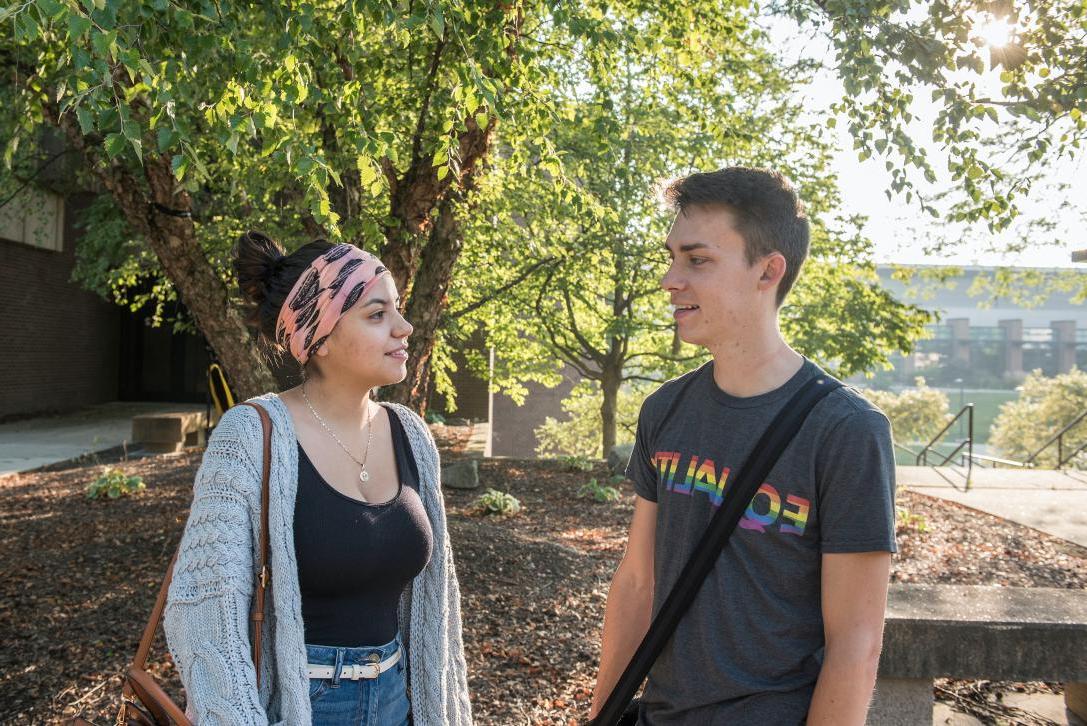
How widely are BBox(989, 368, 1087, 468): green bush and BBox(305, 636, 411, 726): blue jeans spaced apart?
99.4 feet

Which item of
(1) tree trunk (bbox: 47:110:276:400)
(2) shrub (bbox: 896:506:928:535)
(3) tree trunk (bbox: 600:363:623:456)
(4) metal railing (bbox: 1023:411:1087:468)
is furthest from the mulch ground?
(4) metal railing (bbox: 1023:411:1087:468)

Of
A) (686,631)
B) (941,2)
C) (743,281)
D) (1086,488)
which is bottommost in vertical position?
(1086,488)

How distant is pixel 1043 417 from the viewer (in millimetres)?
34938

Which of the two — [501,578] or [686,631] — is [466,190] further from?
[686,631]

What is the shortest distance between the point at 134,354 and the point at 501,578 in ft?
63.6

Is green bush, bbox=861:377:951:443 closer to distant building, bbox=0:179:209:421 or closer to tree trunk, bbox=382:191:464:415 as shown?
distant building, bbox=0:179:209:421

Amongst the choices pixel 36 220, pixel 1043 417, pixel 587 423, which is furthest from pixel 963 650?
pixel 1043 417

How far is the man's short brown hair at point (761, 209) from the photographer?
1.98 meters

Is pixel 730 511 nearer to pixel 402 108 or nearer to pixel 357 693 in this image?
pixel 357 693

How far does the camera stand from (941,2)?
494cm

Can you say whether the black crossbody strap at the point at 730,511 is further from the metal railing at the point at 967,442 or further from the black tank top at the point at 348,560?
the metal railing at the point at 967,442

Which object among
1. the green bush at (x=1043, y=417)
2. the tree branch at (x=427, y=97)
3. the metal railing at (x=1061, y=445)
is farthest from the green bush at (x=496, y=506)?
the green bush at (x=1043, y=417)

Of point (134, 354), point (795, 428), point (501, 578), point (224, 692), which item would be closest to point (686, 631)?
point (795, 428)

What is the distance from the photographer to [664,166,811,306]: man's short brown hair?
198 centimetres
